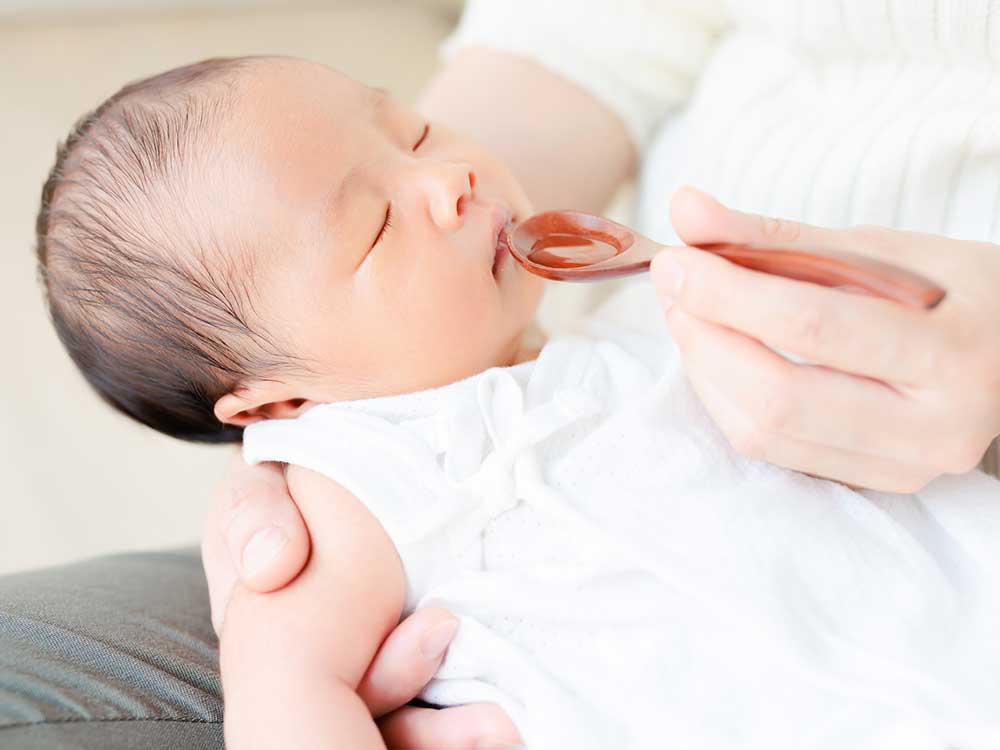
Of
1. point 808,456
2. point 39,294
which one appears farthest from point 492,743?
point 39,294

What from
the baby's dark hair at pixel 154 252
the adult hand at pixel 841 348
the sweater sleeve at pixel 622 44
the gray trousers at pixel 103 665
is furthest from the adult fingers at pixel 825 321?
the sweater sleeve at pixel 622 44

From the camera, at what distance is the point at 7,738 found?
0.68 metres

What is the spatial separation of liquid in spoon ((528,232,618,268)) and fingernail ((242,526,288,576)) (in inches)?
12.3

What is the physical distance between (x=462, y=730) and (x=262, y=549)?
0.21 metres

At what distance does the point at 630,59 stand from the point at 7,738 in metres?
1.05

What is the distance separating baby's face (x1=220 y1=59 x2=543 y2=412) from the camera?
0.82m

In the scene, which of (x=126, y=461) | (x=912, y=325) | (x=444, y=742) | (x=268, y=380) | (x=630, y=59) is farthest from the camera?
(x=126, y=461)

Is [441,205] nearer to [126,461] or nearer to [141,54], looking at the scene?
[126,461]

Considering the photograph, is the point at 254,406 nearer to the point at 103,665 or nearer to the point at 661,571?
the point at 103,665

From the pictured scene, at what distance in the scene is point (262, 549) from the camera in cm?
75

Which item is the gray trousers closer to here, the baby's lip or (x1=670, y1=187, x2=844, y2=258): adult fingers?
the baby's lip

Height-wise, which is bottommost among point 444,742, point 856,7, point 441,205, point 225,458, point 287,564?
point 225,458

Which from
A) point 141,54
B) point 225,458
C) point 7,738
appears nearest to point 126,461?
point 225,458

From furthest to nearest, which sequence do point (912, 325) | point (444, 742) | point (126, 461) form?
point (126, 461)
point (444, 742)
point (912, 325)
